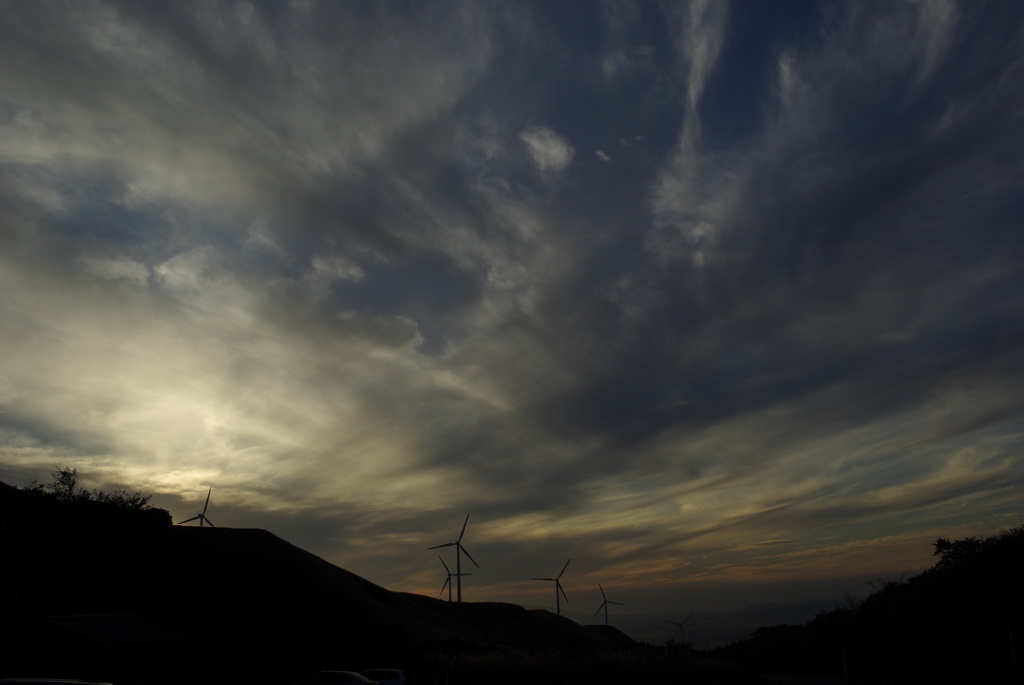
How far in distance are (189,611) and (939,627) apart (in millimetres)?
70616

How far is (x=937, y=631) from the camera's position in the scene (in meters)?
46.7

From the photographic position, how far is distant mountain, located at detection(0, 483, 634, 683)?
27.4 meters

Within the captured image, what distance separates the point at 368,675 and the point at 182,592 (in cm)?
4912

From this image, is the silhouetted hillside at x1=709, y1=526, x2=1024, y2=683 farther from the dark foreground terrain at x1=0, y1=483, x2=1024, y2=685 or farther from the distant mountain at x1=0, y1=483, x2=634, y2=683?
the distant mountain at x1=0, y1=483, x2=634, y2=683

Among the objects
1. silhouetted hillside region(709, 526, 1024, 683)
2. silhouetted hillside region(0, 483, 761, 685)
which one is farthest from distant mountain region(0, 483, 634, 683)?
silhouetted hillside region(709, 526, 1024, 683)

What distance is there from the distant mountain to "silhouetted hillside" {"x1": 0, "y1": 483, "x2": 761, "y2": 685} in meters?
0.12

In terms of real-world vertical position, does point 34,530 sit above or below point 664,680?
above

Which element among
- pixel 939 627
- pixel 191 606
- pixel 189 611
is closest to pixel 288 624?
pixel 189 611

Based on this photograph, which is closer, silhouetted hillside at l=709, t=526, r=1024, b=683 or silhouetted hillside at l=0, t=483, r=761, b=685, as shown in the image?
silhouetted hillside at l=0, t=483, r=761, b=685

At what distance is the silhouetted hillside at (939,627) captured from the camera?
41.6 metres

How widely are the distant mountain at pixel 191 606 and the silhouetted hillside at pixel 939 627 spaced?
→ 25058mm

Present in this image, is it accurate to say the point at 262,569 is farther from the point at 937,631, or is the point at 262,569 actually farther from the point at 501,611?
the point at 937,631

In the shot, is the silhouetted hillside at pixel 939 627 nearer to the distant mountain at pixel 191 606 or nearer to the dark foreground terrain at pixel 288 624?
the dark foreground terrain at pixel 288 624

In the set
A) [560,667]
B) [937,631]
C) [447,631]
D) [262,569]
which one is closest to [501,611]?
[447,631]
